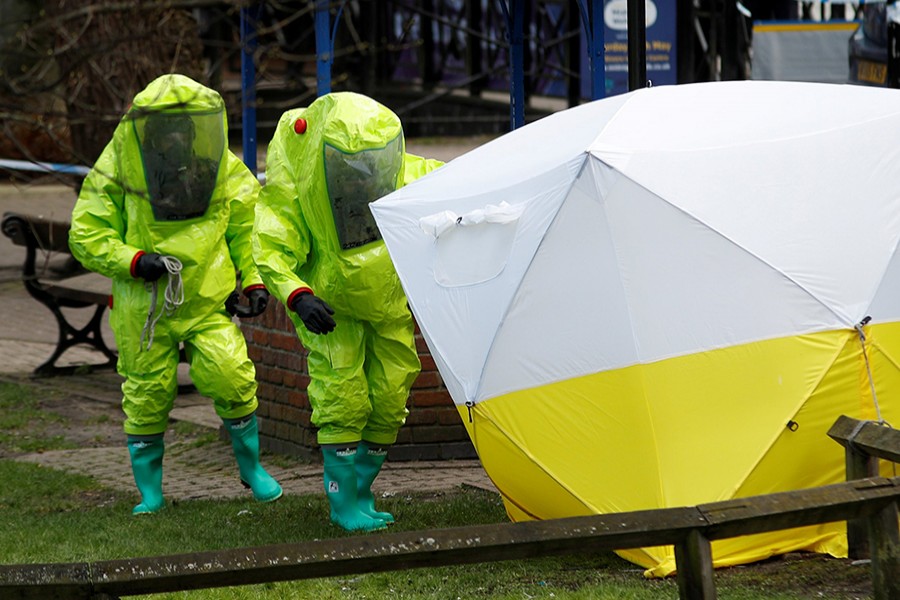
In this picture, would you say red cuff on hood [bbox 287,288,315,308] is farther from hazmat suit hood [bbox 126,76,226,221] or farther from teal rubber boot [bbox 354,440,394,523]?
hazmat suit hood [bbox 126,76,226,221]

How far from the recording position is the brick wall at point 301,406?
7859 millimetres

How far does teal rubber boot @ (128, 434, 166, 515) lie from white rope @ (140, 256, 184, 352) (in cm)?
48

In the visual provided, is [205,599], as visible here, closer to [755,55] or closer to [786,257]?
[786,257]

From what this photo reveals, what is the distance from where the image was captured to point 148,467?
708 centimetres

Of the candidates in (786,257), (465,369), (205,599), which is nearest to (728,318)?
(786,257)

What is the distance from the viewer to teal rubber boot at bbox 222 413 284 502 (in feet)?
23.2

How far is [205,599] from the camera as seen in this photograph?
17.5 ft

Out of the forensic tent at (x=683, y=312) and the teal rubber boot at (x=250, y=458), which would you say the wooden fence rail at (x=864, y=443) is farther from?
the teal rubber boot at (x=250, y=458)

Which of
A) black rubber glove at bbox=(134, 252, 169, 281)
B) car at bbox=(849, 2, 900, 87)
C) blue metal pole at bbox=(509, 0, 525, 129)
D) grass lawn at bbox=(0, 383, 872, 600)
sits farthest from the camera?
car at bbox=(849, 2, 900, 87)

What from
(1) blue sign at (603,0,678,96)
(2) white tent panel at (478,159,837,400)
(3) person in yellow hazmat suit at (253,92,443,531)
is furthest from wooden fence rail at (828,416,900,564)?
(1) blue sign at (603,0,678,96)

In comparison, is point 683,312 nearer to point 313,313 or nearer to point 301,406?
point 313,313

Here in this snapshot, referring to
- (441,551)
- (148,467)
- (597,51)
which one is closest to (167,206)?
(148,467)

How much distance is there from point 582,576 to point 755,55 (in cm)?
877

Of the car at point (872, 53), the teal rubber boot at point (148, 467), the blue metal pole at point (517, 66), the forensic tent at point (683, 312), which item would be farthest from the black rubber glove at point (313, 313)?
the car at point (872, 53)
